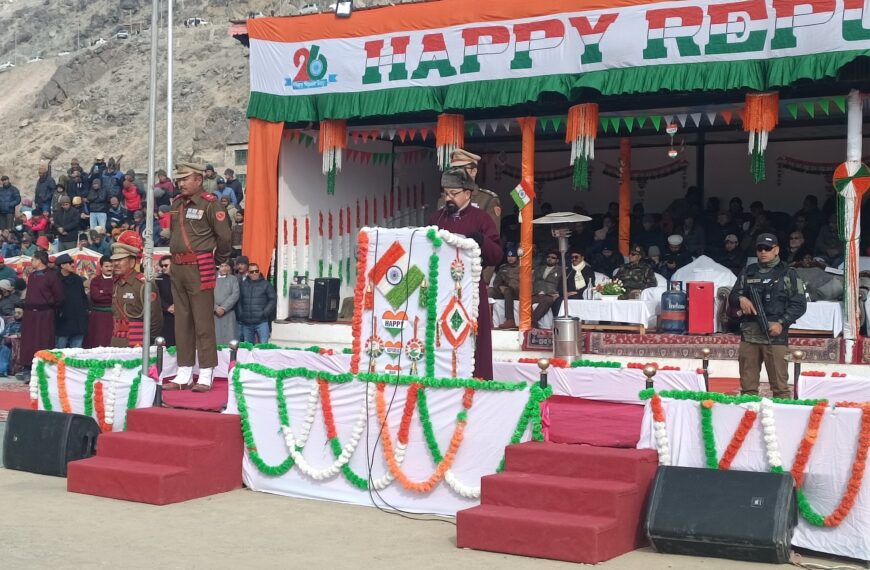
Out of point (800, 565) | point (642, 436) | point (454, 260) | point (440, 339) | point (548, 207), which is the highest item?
point (548, 207)

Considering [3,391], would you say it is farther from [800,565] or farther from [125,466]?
[800,565]

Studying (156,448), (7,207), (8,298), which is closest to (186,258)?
(156,448)

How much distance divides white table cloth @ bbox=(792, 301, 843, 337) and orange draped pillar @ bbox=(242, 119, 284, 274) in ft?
22.1

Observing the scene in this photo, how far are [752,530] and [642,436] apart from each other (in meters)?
1.03

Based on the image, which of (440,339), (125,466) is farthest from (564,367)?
(125,466)

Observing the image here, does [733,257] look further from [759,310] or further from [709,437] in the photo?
[709,437]

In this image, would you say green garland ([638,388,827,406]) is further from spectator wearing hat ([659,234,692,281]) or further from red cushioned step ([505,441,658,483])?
spectator wearing hat ([659,234,692,281])

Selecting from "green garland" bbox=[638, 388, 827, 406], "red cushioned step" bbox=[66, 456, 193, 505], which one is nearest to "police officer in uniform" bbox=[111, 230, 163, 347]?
"red cushioned step" bbox=[66, 456, 193, 505]

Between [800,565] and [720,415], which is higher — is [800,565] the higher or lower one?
the lower one

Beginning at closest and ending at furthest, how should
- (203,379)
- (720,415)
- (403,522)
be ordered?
1. (720,415)
2. (403,522)
3. (203,379)

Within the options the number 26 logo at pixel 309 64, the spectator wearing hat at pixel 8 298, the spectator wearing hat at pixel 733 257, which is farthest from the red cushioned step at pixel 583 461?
the spectator wearing hat at pixel 8 298

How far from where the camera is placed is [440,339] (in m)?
7.94

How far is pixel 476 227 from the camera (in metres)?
8.27

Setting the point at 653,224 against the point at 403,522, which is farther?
Answer: the point at 653,224
